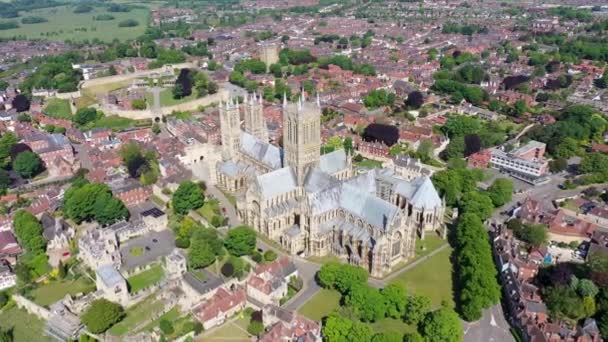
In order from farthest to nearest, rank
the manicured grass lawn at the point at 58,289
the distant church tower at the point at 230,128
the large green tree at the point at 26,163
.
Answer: the large green tree at the point at 26,163, the distant church tower at the point at 230,128, the manicured grass lawn at the point at 58,289

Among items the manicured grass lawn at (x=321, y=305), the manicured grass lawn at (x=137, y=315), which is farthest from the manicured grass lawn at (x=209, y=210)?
the manicured grass lawn at (x=321, y=305)

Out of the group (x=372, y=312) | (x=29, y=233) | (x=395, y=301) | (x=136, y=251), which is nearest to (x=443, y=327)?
(x=395, y=301)

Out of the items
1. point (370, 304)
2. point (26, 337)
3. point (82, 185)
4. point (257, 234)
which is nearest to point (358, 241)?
point (370, 304)

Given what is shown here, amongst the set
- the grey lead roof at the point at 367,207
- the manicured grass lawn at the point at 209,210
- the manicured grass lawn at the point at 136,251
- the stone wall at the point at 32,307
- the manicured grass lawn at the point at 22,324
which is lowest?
the manicured grass lawn at the point at 22,324

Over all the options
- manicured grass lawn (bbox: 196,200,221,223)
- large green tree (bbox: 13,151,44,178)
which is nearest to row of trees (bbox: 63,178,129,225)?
manicured grass lawn (bbox: 196,200,221,223)

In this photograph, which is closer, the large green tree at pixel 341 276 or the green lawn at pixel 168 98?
the large green tree at pixel 341 276

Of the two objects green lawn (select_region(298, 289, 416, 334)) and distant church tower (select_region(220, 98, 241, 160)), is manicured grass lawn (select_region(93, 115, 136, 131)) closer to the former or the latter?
distant church tower (select_region(220, 98, 241, 160))

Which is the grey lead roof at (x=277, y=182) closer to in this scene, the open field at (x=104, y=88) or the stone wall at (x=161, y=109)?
the stone wall at (x=161, y=109)
